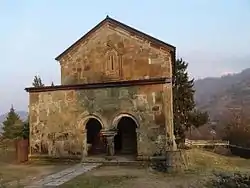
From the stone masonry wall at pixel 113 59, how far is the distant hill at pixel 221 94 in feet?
159

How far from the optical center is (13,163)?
15.4 m

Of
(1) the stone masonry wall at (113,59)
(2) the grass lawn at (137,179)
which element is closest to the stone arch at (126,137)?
(1) the stone masonry wall at (113,59)

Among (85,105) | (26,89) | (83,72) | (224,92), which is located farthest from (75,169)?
(224,92)

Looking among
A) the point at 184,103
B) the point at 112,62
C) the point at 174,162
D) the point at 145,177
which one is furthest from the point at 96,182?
the point at 184,103

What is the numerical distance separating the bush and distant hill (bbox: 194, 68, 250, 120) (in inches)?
2145

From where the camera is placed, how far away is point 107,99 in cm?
1462

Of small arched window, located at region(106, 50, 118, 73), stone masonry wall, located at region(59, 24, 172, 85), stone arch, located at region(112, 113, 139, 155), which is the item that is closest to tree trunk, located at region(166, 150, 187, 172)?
stone arch, located at region(112, 113, 139, 155)

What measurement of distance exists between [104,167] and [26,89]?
558cm

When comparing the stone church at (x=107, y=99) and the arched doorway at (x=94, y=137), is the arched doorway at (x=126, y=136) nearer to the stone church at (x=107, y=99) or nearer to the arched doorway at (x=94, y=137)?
the stone church at (x=107, y=99)

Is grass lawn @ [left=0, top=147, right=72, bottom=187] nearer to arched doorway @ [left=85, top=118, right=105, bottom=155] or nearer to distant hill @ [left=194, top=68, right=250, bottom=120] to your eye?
arched doorway @ [left=85, top=118, right=105, bottom=155]

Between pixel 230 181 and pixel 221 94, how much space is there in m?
75.8

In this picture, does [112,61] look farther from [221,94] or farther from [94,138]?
[221,94]

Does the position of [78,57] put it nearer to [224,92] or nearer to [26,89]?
[26,89]

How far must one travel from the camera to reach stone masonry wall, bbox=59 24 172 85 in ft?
60.0
